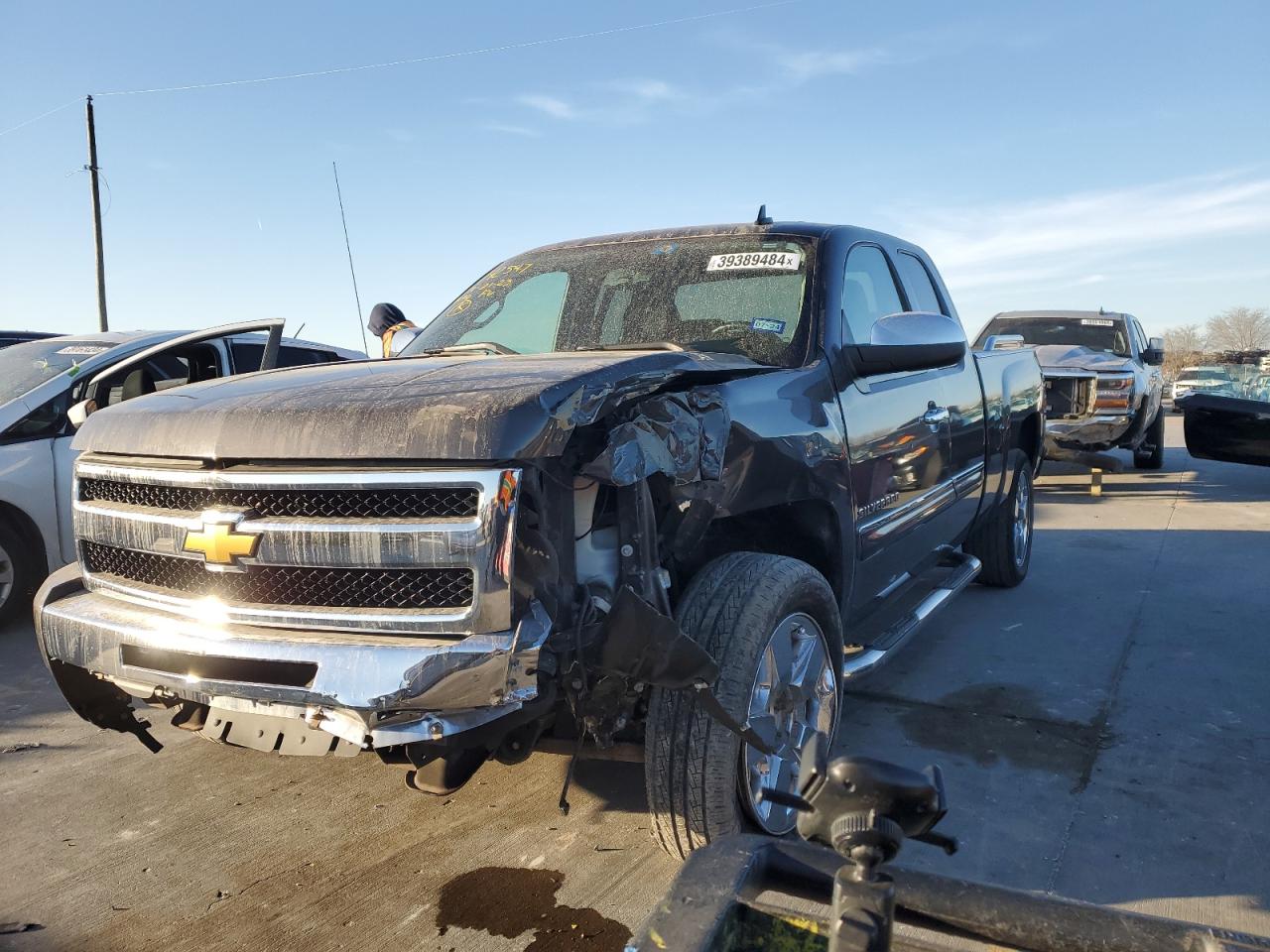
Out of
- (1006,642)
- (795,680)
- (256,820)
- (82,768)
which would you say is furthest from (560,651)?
(1006,642)

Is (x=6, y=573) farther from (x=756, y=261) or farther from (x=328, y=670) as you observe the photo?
(x=756, y=261)

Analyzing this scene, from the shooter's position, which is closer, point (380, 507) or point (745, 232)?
point (380, 507)

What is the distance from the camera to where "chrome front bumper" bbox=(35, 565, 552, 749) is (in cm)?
207

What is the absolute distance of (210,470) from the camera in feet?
7.98

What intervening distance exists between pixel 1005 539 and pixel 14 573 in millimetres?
5611

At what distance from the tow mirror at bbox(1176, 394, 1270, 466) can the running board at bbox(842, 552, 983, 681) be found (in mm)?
5566

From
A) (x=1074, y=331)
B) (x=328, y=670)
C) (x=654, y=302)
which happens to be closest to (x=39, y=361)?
(x=654, y=302)

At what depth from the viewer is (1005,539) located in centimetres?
590

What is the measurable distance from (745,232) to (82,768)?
317cm

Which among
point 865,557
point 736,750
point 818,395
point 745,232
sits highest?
point 745,232

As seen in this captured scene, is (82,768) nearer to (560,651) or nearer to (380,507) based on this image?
(380,507)

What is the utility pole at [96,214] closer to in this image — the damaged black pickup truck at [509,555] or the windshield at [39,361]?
the windshield at [39,361]

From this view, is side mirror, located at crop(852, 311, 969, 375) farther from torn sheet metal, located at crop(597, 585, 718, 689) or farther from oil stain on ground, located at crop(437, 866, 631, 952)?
oil stain on ground, located at crop(437, 866, 631, 952)

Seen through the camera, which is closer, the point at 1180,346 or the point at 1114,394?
the point at 1114,394
